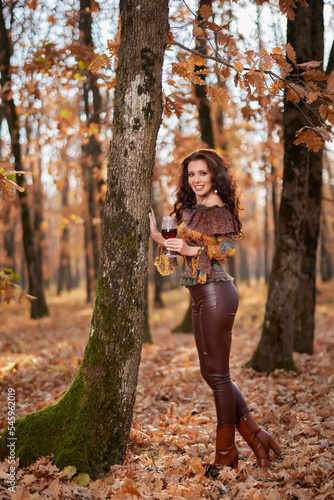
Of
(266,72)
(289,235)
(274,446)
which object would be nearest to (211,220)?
(266,72)

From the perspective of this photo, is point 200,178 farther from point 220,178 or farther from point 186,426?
point 186,426

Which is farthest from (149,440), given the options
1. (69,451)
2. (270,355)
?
(270,355)

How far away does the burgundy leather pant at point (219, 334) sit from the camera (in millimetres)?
3029

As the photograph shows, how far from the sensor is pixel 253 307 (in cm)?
1409

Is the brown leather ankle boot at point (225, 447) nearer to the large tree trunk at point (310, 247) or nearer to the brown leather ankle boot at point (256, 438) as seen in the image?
the brown leather ankle boot at point (256, 438)

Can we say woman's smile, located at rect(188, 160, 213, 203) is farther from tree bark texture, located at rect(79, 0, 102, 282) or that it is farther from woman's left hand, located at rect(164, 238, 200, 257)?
tree bark texture, located at rect(79, 0, 102, 282)

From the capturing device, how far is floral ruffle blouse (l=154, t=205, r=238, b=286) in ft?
10.0

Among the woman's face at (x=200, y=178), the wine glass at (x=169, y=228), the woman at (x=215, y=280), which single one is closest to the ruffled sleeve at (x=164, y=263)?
the woman at (x=215, y=280)

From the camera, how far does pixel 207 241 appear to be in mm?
3162

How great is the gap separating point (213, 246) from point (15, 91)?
5.26m

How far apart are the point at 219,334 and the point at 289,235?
2988mm

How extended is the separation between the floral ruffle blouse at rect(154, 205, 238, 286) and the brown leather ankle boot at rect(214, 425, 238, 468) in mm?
1212

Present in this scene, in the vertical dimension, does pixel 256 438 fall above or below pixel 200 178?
below

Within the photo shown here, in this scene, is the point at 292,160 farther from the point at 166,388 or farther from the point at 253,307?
the point at 253,307
